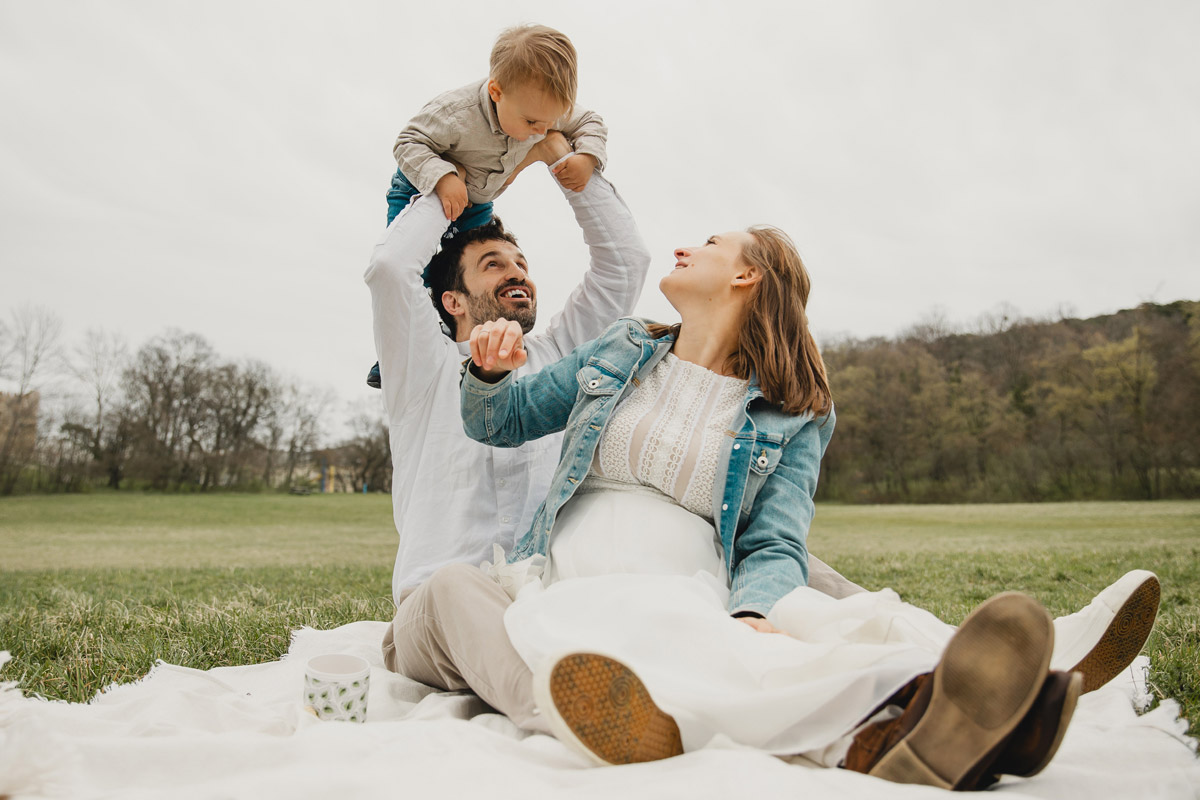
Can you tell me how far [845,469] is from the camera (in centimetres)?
4422

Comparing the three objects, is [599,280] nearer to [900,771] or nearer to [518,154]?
[518,154]

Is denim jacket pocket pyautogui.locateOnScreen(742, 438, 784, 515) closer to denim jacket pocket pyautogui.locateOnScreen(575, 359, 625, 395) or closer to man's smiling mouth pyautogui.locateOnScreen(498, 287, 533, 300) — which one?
denim jacket pocket pyautogui.locateOnScreen(575, 359, 625, 395)

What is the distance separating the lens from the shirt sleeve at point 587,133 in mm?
3725

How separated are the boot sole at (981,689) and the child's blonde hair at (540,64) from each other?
2.77 m

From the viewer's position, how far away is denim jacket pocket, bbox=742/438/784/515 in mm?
2564

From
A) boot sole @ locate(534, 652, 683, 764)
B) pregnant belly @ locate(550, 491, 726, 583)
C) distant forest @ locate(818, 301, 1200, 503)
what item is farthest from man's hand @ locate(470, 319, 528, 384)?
distant forest @ locate(818, 301, 1200, 503)

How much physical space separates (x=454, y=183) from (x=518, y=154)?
17.2 inches

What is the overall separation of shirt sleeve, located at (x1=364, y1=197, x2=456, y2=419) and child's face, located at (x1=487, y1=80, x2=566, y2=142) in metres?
0.52

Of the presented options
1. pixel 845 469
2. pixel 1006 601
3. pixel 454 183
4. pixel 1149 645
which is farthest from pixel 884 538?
pixel 845 469

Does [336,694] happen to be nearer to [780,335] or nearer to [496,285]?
[780,335]

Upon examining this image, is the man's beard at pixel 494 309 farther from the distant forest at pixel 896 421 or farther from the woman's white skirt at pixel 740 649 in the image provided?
the distant forest at pixel 896 421

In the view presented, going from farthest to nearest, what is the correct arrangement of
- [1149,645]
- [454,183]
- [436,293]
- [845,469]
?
[845,469], [436,293], [454,183], [1149,645]

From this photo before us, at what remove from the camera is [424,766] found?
1549mm

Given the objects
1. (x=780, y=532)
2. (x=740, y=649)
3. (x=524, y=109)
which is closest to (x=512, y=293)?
(x=524, y=109)
